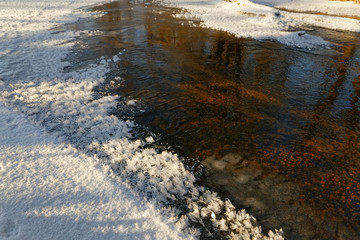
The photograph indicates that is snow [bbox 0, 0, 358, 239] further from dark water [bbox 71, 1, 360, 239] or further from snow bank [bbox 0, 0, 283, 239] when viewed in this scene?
dark water [bbox 71, 1, 360, 239]

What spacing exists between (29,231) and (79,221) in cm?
52

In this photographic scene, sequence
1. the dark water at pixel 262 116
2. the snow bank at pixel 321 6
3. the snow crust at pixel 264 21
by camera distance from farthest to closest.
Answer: the snow bank at pixel 321 6
the snow crust at pixel 264 21
the dark water at pixel 262 116

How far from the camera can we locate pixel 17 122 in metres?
4.52

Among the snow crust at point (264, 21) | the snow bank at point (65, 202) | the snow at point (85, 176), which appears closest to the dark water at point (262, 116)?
the snow at point (85, 176)

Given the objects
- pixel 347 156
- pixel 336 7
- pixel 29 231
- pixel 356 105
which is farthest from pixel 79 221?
pixel 336 7

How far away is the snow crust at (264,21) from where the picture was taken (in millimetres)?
10273

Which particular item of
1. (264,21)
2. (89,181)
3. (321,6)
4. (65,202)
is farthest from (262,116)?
(321,6)

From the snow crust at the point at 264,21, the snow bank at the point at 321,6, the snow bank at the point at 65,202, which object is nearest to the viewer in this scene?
the snow bank at the point at 65,202

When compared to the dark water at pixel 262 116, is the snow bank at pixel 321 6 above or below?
above

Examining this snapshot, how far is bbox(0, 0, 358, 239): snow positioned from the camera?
2.75 m

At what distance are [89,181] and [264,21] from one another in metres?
12.6

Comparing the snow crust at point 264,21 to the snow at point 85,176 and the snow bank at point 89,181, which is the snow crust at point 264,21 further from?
the snow bank at point 89,181

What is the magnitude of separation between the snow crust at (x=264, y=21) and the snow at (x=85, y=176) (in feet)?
25.6

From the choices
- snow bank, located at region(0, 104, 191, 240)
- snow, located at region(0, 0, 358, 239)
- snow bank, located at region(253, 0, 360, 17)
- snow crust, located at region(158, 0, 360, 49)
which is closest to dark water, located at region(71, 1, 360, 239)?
snow, located at region(0, 0, 358, 239)
